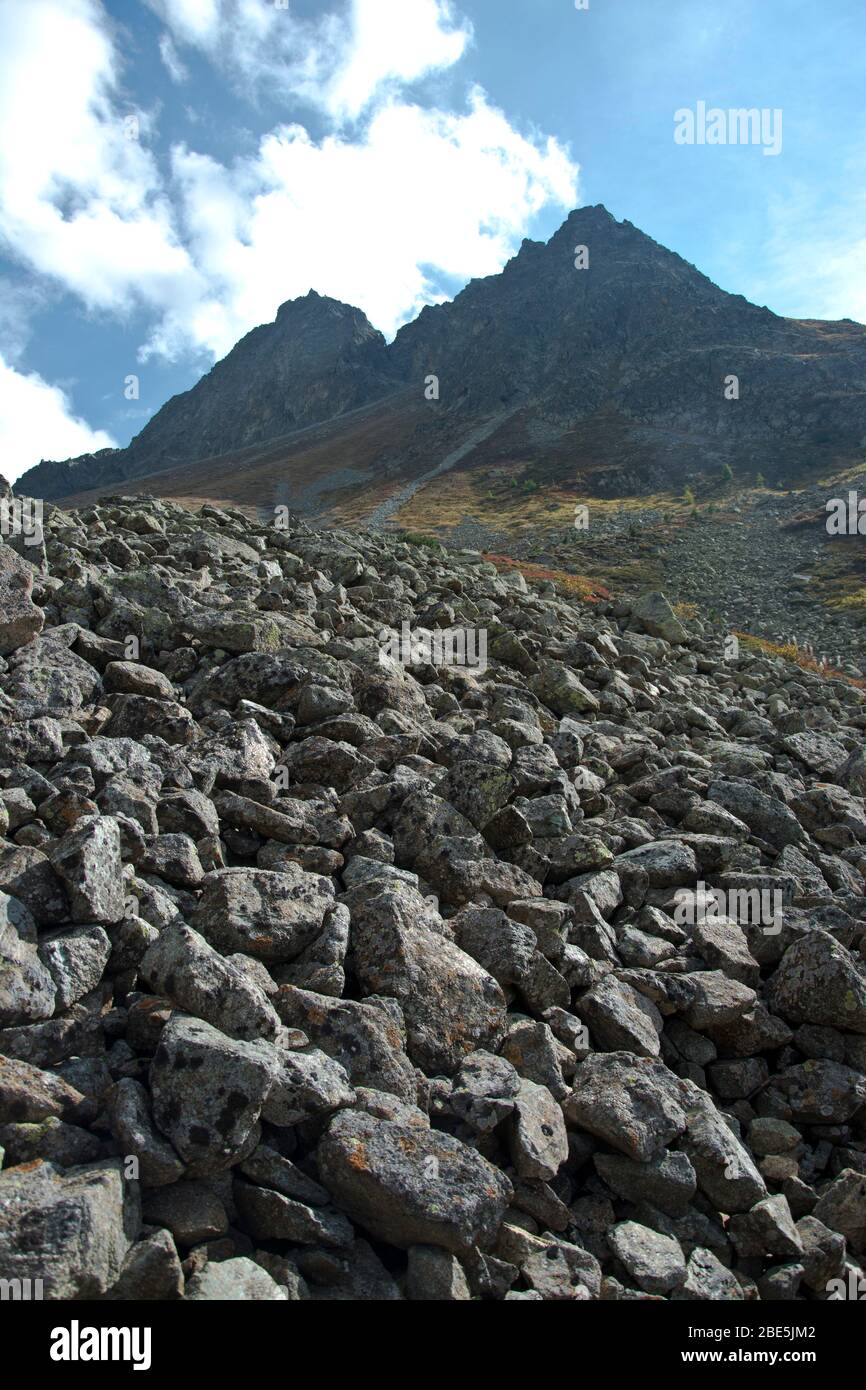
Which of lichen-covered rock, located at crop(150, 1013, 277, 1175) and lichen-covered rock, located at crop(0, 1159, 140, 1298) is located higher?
lichen-covered rock, located at crop(150, 1013, 277, 1175)

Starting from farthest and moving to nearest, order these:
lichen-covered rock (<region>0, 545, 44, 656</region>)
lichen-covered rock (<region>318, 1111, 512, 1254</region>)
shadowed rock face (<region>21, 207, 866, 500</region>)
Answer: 1. shadowed rock face (<region>21, 207, 866, 500</region>)
2. lichen-covered rock (<region>0, 545, 44, 656</region>)
3. lichen-covered rock (<region>318, 1111, 512, 1254</region>)

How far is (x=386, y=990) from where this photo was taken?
5773mm

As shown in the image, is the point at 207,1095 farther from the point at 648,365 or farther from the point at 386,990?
the point at 648,365

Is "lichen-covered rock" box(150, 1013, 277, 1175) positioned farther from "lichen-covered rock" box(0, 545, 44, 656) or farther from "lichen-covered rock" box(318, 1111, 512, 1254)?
"lichen-covered rock" box(0, 545, 44, 656)

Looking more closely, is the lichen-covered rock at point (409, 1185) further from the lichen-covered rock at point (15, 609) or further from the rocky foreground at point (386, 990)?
the lichen-covered rock at point (15, 609)

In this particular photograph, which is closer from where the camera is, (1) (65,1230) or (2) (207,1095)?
(1) (65,1230)

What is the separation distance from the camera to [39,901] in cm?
518

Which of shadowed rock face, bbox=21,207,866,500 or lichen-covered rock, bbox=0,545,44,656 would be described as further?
shadowed rock face, bbox=21,207,866,500

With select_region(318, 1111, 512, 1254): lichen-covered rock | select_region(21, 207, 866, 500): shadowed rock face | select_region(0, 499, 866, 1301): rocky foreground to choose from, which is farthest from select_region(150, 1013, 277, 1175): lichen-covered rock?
select_region(21, 207, 866, 500): shadowed rock face

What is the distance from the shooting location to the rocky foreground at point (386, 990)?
4215 mm

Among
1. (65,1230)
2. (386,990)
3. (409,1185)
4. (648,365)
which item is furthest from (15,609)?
(648,365)

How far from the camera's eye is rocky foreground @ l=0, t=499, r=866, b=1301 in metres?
4.21

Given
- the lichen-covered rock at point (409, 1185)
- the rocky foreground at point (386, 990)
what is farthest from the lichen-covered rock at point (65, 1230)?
the lichen-covered rock at point (409, 1185)

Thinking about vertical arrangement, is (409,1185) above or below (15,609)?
below
